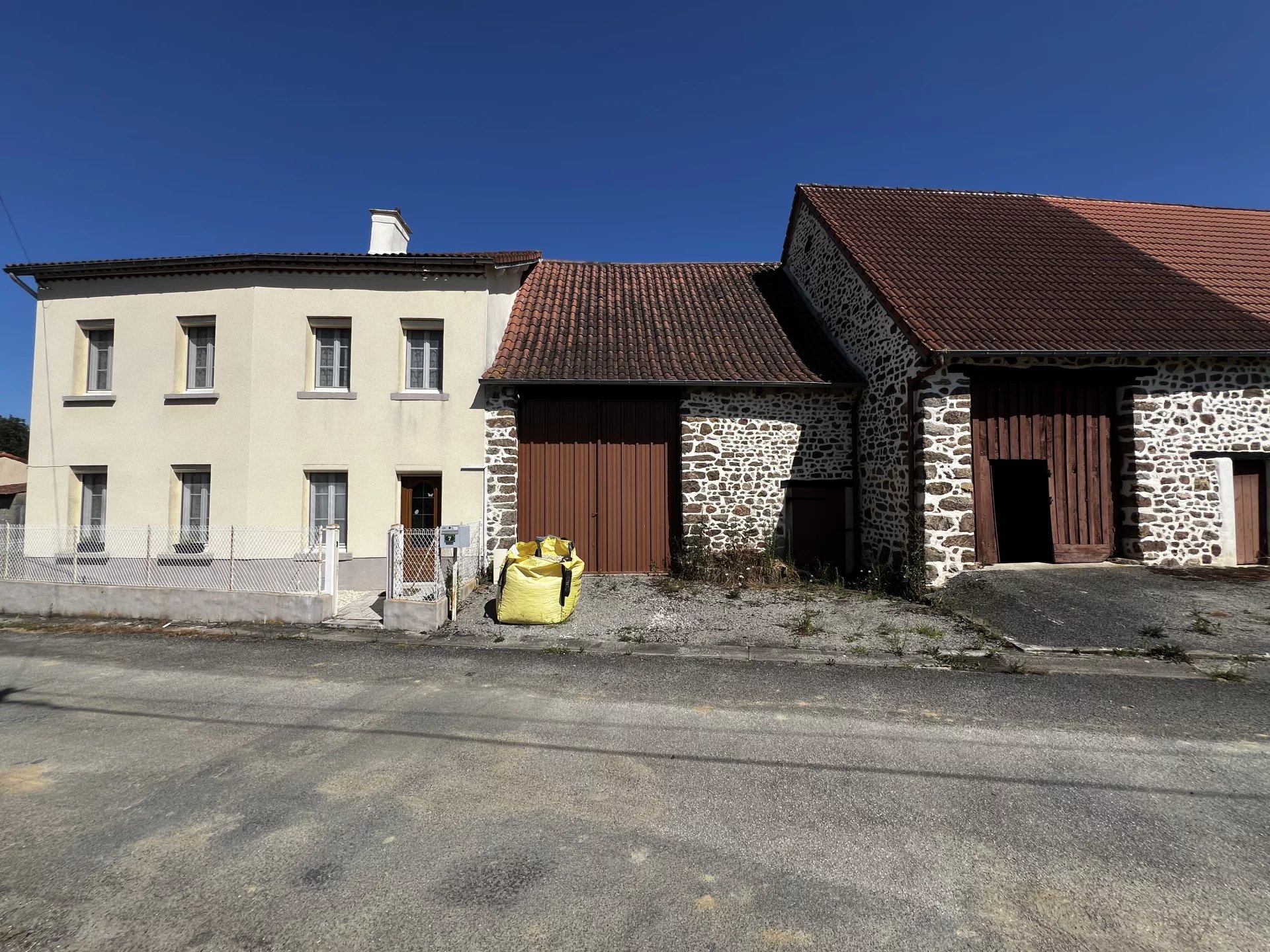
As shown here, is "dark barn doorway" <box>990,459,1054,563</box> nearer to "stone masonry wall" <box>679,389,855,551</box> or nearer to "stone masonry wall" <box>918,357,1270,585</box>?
"stone masonry wall" <box>918,357,1270,585</box>

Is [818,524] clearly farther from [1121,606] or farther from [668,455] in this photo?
[1121,606]

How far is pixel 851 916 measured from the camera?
2.15 meters

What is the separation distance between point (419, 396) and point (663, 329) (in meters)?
4.62

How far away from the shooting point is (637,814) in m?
2.86

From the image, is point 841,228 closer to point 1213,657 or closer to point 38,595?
point 1213,657

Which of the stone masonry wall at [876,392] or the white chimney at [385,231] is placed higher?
the white chimney at [385,231]

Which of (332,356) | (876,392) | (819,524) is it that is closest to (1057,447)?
(876,392)

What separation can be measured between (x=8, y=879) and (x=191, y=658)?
146 inches

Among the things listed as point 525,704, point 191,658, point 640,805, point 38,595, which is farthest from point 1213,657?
point 38,595

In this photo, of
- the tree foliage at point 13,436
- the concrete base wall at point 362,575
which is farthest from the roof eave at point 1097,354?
the tree foliage at point 13,436

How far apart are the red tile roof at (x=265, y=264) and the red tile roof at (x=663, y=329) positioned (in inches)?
62.7

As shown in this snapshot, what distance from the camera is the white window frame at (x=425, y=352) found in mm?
9250

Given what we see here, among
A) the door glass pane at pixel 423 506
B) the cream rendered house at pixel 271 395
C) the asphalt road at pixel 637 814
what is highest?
the cream rendered house at pixel 271 395

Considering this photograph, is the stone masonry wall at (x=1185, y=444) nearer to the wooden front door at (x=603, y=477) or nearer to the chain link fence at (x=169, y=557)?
the wooden front door at (x=603, y=477)
